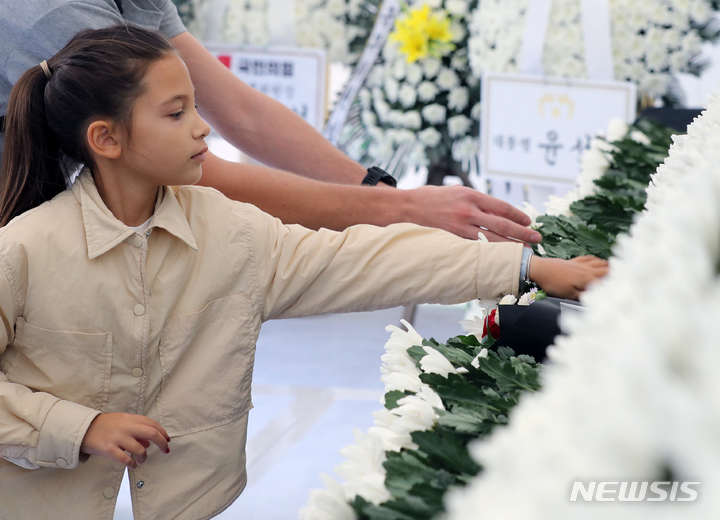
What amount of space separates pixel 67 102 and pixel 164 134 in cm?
17

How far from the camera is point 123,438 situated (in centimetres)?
98

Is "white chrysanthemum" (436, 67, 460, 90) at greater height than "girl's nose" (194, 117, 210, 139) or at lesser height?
lesser

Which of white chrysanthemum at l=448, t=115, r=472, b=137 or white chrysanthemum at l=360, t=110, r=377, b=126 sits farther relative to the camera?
white chrysanthemum at l=360, t=110, r=377, b=126

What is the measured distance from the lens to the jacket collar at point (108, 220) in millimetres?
1093

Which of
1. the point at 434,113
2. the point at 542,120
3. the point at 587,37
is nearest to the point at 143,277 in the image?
the point at 542,120

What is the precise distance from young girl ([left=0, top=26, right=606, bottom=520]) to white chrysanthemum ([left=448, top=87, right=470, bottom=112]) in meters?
1.93

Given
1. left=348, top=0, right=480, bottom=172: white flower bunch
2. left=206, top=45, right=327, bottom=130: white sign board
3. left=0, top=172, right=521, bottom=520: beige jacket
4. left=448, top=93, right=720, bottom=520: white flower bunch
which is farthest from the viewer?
left=206, top=45, right=327, bottom=130: white sign board

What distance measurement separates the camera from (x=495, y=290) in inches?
41.3

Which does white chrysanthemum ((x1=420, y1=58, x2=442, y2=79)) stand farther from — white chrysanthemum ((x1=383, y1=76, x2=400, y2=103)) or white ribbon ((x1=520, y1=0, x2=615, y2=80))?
white ribbon ((x1=520, y1=0, x2=615, y2=80))

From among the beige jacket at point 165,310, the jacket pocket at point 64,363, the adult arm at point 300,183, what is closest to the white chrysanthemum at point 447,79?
the adult arm at point 300,183

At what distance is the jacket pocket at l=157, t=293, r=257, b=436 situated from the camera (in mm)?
1148

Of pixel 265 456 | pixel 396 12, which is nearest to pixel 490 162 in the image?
pixel 396 12

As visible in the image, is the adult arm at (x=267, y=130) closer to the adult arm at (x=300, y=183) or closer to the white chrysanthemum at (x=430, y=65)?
the adult arm at (x=300, y=183)

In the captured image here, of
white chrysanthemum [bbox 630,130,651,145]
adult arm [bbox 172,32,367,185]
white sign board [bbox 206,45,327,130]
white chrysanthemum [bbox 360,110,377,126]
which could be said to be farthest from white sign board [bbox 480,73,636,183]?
adult arm [bbox 172,32,367,185]
